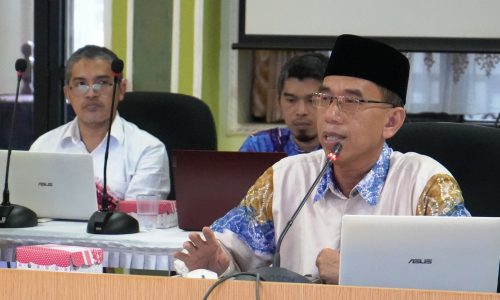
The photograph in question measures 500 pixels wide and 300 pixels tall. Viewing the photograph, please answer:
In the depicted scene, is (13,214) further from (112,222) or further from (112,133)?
(112,133)

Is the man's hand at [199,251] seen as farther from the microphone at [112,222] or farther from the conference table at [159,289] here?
the microphone at [112,222]

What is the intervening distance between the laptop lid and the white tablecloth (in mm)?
100

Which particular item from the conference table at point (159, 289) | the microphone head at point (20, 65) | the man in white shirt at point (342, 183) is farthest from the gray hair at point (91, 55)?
the conference table at point (159, 289)

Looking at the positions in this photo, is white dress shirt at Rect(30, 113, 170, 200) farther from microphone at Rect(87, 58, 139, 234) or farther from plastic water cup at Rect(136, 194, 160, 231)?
microphone at Rect(87, 58, 139, 234)

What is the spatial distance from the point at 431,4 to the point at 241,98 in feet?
3.24

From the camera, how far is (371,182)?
2027 millimetres

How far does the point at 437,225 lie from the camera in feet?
4.85

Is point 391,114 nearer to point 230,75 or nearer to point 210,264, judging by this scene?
point 210,264

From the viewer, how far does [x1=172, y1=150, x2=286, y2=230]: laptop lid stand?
237 centimetres

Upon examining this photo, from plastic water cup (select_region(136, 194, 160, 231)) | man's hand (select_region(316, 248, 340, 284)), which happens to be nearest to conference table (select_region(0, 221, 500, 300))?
man's hand (select_region(316, 248, 340, 284))

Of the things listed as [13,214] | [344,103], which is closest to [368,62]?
[344,103]

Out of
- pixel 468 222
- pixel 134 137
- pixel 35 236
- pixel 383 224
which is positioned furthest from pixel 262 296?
pixel 134 137

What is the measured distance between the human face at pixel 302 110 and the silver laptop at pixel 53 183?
2.71ft

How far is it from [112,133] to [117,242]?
84 cm
